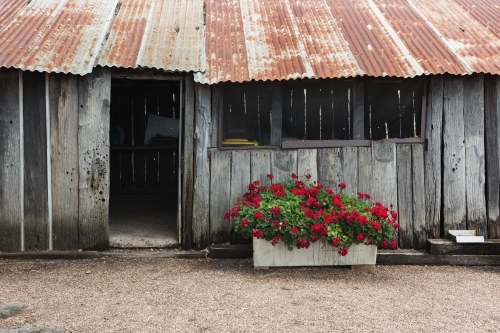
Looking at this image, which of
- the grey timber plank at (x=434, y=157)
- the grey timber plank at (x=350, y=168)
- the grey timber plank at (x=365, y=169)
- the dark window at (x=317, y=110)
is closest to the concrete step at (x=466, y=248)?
the grey timber plank at (x=434, y=157)

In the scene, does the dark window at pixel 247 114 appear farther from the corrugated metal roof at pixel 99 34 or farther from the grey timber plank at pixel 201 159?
the corrugated metal roof at pixel 99 34

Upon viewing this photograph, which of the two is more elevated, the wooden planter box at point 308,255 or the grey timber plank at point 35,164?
the grey timber plank at point 35,164

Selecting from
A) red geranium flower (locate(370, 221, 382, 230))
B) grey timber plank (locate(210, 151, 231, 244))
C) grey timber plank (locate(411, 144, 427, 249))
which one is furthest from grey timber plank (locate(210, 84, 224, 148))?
grey timber plank (locate(411, 144, 427, 249))

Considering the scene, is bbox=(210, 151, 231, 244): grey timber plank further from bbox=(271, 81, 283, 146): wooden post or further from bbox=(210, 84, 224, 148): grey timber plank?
bbox=(271, 81, 283, 146): wooden post

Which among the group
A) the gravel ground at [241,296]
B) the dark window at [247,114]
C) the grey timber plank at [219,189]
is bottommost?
the gravel ground at [241,296]

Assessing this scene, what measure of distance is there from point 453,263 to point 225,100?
12.7ft

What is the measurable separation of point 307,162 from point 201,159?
4.88 feet

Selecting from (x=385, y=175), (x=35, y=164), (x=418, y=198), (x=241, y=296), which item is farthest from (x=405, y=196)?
(x=35, y=164)

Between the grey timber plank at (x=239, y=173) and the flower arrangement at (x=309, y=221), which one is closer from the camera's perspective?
the flower arrangement at (x=309, y=221)

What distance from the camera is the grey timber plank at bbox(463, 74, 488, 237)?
7.25m

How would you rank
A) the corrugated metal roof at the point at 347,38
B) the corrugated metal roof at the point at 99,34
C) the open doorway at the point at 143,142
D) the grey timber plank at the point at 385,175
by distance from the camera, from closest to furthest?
the corrugated metal roof at the point at 99,34, the corrugated metal roof at the point at 347,38, the grey timber plank at the point at 385,175, the open doorway at the point at 143,142

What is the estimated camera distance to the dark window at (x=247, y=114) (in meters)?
7.18

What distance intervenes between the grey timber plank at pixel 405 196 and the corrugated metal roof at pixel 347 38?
3.83 ft

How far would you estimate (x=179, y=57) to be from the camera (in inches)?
276
